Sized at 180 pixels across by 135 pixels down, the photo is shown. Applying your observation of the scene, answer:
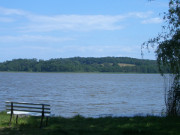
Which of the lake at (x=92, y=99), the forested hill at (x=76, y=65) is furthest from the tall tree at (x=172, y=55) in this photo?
the forested hill at (x=76, y=65)

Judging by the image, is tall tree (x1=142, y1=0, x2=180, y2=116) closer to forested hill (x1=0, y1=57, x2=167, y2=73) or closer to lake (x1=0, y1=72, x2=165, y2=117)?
lake (x1=0, y1=72, x2=165, y2=117)

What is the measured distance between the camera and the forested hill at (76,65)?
137 meters

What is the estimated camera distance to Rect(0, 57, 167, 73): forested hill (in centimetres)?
13679

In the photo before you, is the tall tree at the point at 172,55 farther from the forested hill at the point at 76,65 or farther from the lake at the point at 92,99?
the forested hill at the point at 76,65

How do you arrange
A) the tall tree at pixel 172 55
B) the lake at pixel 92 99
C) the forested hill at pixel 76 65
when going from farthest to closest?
the forested hill at pixel 76 65 → the lake at pixel 92 99 → the tall tree at pixel 172 55

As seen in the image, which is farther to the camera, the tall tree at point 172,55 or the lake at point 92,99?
the lake at point 92,99

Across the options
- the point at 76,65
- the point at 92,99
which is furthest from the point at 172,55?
the point at 76,65

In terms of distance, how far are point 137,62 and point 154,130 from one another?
117 metres

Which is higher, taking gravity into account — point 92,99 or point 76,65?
point 76,65

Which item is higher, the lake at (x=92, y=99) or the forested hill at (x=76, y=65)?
the forested hill at (x=76, y=65)

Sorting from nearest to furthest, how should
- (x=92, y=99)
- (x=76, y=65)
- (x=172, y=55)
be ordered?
(x=172, y=55) → (x=92, y=99) → (x=76, y=65)

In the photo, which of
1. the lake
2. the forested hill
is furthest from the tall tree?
the forested hill

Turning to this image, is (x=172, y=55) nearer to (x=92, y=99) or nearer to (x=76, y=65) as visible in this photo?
(x=92, y=99)

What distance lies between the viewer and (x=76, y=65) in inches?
5851
